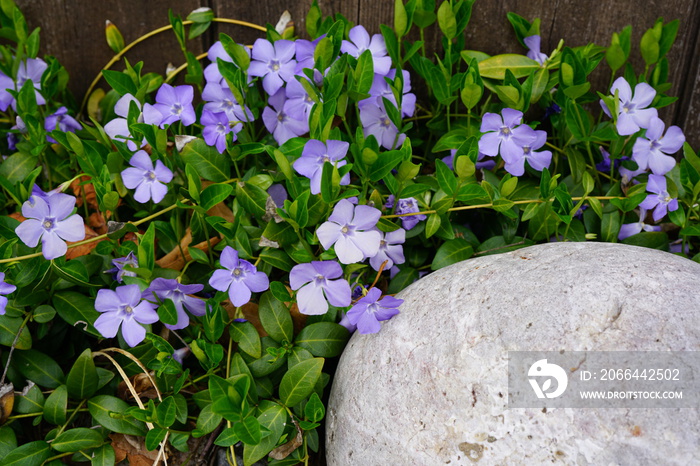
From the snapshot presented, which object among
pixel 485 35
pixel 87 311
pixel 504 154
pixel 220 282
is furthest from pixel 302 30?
pixel 87 311

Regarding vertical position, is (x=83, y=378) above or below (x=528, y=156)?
below

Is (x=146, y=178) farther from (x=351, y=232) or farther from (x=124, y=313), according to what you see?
(x=351, y=232)

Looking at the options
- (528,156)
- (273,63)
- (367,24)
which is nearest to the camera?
(528,156)

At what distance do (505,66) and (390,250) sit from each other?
2.27 feet

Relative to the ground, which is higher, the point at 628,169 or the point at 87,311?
the point at 628,169

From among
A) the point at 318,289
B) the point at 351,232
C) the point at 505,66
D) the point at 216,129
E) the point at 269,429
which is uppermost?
the point at 505,66

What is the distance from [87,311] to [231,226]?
0.43 metres

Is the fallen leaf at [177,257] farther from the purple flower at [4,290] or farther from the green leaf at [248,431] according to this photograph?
the green leaf at [248,431]

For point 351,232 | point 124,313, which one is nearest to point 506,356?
point 351,232

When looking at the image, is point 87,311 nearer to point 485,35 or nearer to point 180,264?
A: point 180,264

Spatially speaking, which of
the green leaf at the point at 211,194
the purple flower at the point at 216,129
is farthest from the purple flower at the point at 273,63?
the green leaf at the point at 211,194

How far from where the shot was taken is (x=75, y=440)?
1.47 meters

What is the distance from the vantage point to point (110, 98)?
6.93ft

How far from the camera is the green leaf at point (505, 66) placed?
1.88 m
